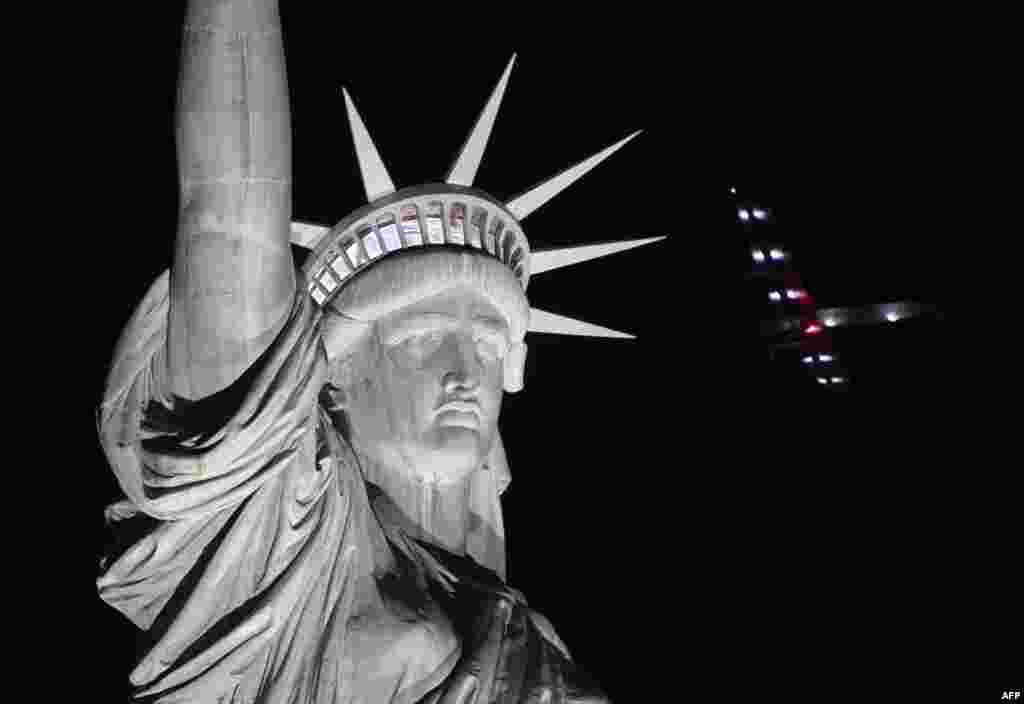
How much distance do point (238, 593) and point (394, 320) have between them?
6.16 ft

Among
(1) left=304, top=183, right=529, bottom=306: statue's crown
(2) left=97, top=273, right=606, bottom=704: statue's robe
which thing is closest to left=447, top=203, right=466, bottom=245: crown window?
(1) left=304, top=183, right=529, bottom=306: statue's crown

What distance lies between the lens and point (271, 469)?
8.76 metres

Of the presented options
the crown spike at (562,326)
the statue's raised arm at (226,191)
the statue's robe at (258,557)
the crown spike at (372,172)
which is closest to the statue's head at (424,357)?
the crown spike at (372,172)

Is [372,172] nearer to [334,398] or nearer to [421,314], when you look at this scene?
[421,314]

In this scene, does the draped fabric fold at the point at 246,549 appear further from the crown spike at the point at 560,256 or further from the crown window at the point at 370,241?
the crown spike at the point at 560,256

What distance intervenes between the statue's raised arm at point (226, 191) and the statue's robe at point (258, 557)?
0.16 meters

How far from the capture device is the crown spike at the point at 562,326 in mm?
10953

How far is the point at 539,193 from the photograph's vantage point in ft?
35.9

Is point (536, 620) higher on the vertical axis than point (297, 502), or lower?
lower

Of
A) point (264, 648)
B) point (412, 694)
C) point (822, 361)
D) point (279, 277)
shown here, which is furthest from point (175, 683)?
point (822, 361)

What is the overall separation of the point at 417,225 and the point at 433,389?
0.83 meters

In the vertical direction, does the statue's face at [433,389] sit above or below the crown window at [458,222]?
below

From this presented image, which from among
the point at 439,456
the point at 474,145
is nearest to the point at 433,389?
the point at 439,456

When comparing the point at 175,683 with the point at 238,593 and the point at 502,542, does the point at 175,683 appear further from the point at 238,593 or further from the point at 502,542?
the point at 502,542
